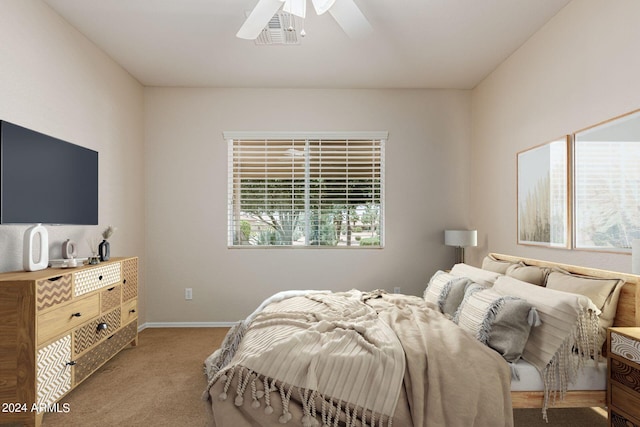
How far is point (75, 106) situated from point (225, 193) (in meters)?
1.82

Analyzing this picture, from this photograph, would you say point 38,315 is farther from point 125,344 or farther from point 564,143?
point 564,143

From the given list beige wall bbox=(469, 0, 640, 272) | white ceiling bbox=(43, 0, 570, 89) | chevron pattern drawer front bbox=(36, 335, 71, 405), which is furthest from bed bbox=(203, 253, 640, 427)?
white ceiling bbox=(43, 0, 570, 89)

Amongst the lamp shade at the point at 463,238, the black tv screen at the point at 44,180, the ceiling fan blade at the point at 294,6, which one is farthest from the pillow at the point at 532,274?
the black tv screen at the point at 44,180

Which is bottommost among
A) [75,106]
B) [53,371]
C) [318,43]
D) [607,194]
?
[53,371]

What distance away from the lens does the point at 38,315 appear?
233cm

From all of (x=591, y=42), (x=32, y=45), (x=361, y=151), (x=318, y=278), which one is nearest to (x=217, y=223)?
(x=318, y=278)

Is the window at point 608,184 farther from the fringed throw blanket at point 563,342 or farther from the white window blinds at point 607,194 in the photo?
the fringed throw blanket at point 563,342

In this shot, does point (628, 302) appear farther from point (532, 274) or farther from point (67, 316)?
point (67, 316)

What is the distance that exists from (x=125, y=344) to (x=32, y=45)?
2565mm

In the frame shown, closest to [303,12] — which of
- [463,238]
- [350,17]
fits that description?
[350,17]

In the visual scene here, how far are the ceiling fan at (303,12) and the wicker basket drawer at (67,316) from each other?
7.12 feet

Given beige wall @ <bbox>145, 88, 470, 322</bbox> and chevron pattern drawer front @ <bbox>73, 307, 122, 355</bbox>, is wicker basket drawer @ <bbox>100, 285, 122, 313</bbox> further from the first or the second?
beige wall @ <bbox>145, 88, 470, 322</bbox>

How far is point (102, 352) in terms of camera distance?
319 cm

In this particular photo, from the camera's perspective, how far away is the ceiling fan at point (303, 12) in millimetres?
2500
